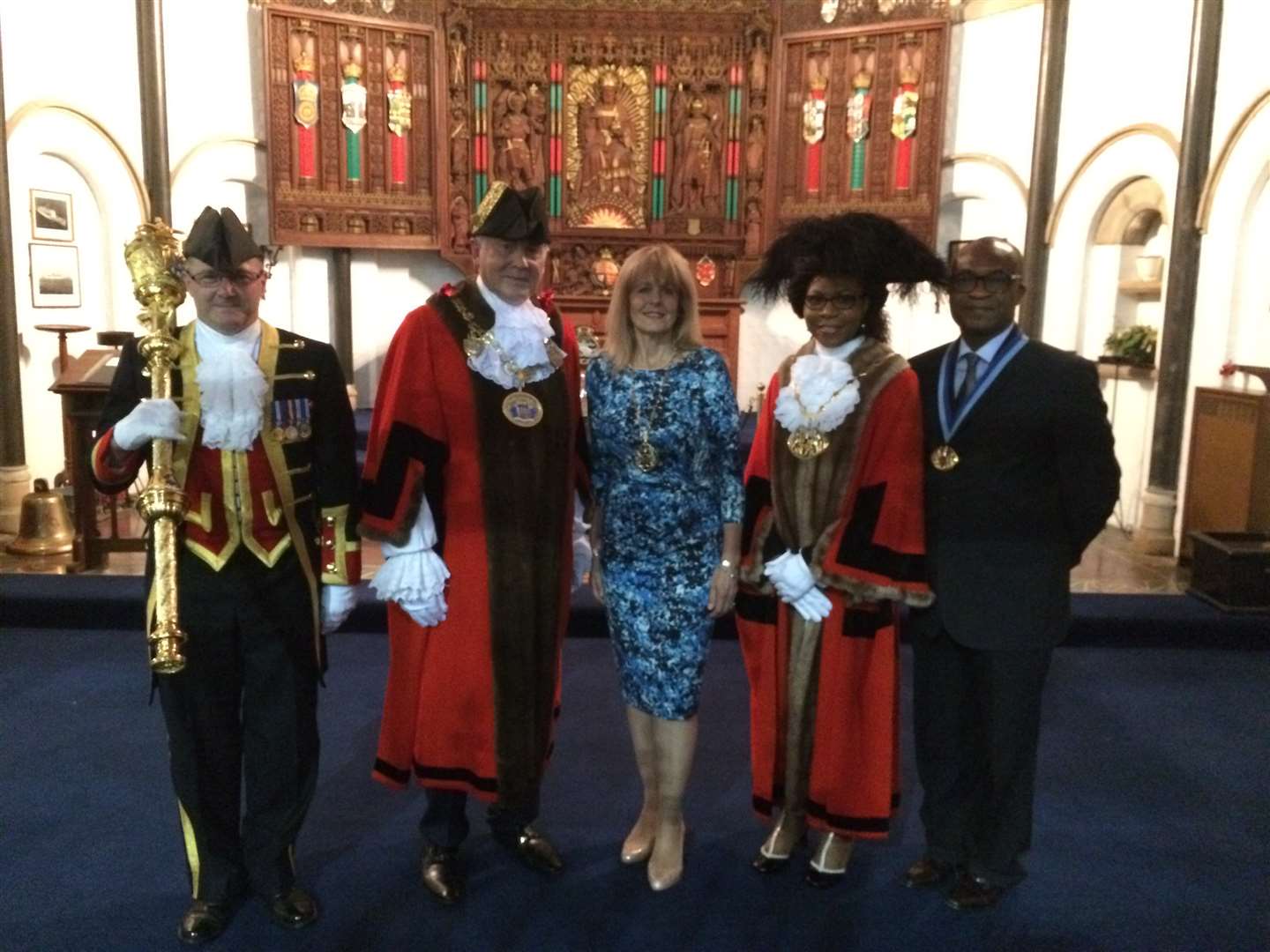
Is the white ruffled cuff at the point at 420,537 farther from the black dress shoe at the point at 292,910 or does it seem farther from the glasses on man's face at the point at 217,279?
the black dress shoe at the point at 292,910

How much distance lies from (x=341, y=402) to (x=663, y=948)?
4.89 ft

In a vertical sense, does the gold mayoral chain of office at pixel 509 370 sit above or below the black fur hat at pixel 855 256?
below

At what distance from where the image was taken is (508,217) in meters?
2.27

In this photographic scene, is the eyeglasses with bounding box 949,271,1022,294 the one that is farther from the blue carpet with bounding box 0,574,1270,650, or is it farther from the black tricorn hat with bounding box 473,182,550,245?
the blue carpet with bounding box 0,574,1270,650

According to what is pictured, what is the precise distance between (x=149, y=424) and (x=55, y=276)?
5.63 metres

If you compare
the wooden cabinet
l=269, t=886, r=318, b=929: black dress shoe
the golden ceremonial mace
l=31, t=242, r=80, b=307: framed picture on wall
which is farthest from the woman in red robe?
l=31, t=242, r=80, b=307: framed picture on wall

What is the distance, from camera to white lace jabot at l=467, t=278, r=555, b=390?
91.7 inches

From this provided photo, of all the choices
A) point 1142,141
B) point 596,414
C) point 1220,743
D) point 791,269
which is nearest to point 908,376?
point 791,269

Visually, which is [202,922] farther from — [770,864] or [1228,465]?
[1228,465]

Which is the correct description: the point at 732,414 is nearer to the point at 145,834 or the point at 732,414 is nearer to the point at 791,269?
the point at 791,269

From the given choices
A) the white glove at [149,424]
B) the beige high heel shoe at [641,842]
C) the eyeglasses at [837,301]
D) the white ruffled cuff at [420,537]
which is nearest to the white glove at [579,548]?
the white ruffled cuff at [420,537]

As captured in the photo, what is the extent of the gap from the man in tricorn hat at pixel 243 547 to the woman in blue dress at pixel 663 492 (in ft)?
2.04

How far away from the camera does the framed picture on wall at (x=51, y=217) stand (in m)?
6.37

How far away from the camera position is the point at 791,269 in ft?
7.82
